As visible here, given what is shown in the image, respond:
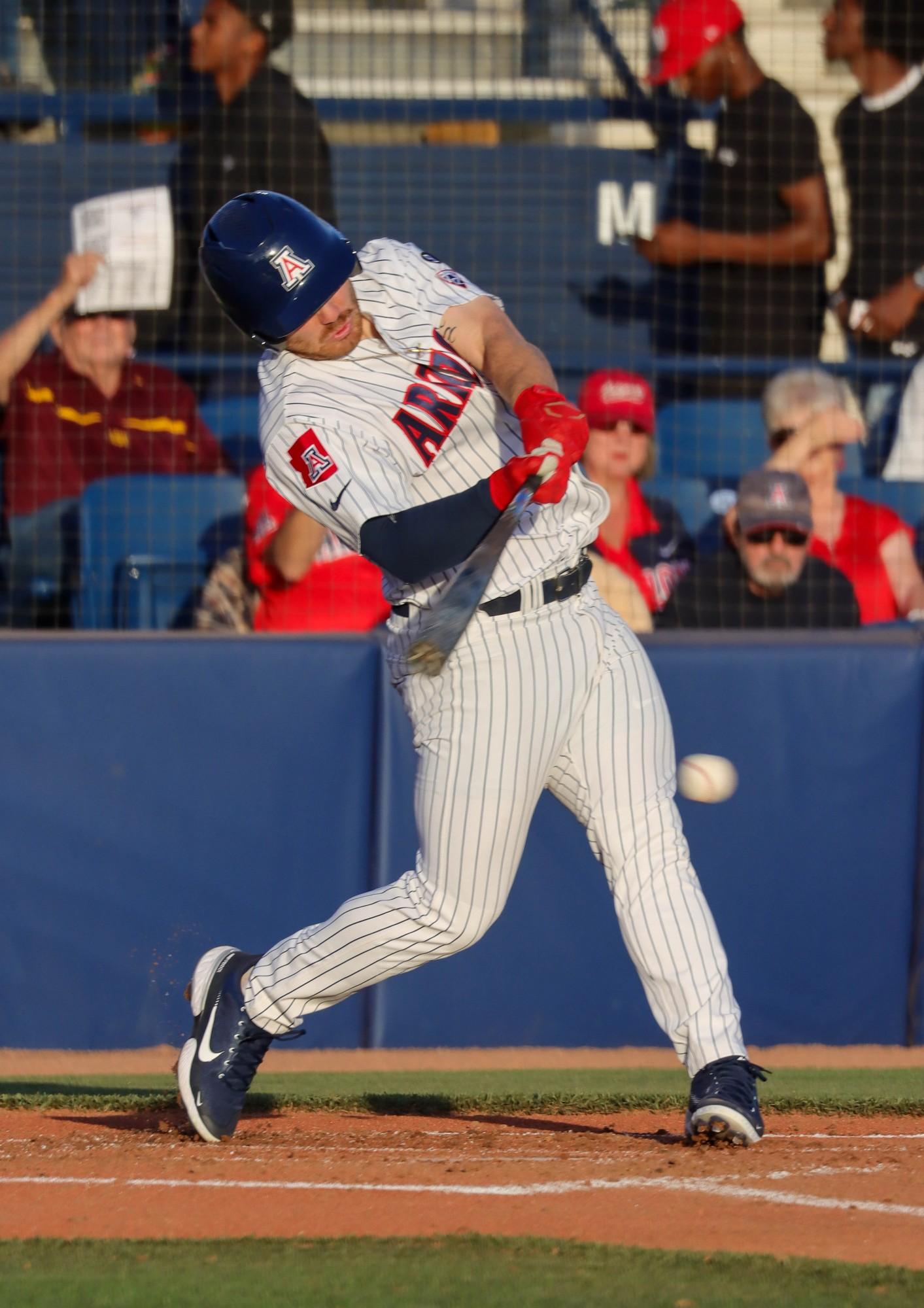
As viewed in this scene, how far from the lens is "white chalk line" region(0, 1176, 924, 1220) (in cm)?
263

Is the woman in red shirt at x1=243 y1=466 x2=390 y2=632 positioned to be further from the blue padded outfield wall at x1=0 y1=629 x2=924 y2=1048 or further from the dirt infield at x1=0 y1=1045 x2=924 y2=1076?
the dirt infield at x1=0 y1=1045 x2=924 y2=1076

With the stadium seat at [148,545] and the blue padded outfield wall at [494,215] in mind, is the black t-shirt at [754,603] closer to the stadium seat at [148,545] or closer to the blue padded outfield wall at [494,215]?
the blue padded outfield wall at [494,215]

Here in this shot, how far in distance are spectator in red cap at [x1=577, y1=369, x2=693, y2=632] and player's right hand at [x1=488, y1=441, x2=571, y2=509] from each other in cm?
369

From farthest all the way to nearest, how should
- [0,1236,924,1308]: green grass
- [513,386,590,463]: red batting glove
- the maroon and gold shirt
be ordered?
the maroon and gold shirt, [513,386,590,463]: red batting glove, [0,1236,924,1308]: green grass

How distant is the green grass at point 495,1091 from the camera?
4004mm

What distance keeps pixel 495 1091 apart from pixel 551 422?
2125 mm

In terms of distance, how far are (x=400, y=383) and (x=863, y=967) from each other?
281 centimetres

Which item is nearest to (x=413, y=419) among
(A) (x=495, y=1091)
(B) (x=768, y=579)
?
(A) (x=495, y=1091)

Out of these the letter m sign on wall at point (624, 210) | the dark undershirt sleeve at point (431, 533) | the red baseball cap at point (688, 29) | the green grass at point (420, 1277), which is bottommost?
the green grass at point (420, 1277)

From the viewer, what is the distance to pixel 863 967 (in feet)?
17.0

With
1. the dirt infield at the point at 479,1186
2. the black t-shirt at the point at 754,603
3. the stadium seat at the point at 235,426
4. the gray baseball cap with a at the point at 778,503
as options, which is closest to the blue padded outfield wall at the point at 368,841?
the black t-shirt at the point at 754,603

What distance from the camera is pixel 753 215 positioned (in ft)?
24.0

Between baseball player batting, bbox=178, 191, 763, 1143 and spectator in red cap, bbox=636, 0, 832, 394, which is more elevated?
spectator in red cap, bbox=636, 0, 832, 394

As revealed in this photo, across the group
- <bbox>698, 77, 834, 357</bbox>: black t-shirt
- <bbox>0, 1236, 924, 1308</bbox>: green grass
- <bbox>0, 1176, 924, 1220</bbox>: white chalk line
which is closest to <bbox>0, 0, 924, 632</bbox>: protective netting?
<bbox>698, 77, 834, 357</bbox>: black t-shirt
